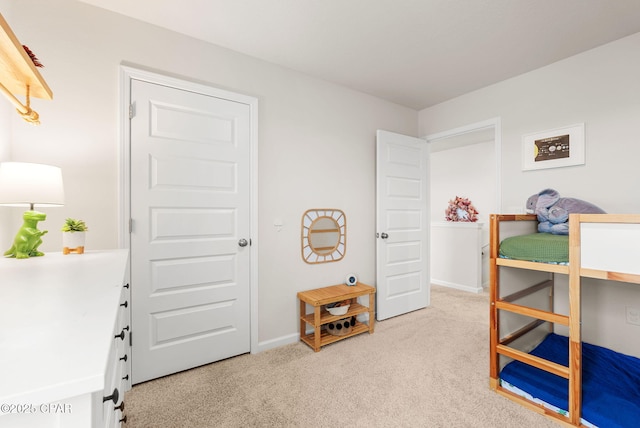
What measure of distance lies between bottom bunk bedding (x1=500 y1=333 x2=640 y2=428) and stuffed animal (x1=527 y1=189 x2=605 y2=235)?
3.05 feet

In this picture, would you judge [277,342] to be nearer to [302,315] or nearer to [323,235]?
[302,315]

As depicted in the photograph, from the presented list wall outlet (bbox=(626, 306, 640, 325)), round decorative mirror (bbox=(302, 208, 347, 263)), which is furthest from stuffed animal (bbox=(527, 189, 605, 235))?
round decorative mirror (bbox=(302, 208, 347, 263))

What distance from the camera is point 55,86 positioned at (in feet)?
5.58

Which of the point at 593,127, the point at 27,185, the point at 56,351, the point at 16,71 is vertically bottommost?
the point at 56,351

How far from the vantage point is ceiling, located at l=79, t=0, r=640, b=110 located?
1.77 m

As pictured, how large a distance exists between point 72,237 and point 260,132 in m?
1.46

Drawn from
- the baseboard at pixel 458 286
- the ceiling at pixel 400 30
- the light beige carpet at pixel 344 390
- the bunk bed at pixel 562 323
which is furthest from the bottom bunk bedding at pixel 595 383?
the ceiling at pixel 400 30

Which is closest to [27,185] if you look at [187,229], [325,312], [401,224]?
[187,229]

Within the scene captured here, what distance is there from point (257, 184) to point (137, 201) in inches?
33.9

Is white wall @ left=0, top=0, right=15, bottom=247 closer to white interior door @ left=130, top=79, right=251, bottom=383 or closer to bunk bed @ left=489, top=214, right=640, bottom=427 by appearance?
white interior door @ left=130, top=79, right=251, bottom=383

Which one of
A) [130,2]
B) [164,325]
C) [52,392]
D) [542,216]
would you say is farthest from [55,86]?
[542,216]

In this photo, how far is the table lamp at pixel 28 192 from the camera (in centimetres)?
125

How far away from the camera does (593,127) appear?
2229 mm

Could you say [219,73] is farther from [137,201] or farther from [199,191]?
[137,201]
